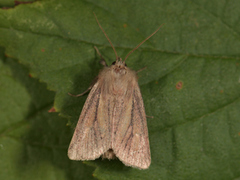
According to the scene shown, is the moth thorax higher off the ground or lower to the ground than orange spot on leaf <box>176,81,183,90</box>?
higher

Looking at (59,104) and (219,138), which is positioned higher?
(59,104)

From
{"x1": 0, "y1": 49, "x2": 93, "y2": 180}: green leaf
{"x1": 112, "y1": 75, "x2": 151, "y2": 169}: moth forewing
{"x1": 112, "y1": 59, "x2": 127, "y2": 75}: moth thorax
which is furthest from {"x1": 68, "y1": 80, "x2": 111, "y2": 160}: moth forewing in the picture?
{"x1": 0, "y1": 49, "x2": 93, "y2": 180}: green leaf

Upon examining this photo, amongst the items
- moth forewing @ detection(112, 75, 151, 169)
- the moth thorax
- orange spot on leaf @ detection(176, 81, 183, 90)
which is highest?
the moth thorax

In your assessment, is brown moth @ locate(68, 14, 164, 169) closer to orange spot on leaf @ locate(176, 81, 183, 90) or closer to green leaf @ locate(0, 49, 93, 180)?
orange spot on leaf @ locate(176, 81, 183, 90)

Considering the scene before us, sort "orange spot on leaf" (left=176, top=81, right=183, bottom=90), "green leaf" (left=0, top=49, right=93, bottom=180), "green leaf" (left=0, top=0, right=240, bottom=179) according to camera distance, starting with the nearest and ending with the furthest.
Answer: "green leaf" (left=0, top=0, right=240, bottom=179) → "orange spot on leaf" (left=176, top=81, right=183, bottom=90) → "green leaf" (left=0, top=49, right=93, bottom=180)

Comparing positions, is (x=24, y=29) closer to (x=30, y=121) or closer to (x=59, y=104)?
(x=59, y=104)

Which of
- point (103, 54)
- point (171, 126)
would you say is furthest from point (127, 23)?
point (171, 126)

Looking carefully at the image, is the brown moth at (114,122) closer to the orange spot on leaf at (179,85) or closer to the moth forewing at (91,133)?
the moth forewing at (91,133)
